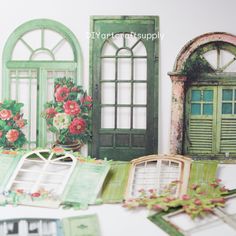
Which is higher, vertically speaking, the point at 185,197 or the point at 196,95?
the point at 196,95

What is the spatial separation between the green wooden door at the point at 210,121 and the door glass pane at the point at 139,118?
487 millimetres

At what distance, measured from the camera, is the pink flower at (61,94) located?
14.7ft

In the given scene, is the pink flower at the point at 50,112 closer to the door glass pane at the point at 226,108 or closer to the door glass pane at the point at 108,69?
the door glass pane at the point at 108,69

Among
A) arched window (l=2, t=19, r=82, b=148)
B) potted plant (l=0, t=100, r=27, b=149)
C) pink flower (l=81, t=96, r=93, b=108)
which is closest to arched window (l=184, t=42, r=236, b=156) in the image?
pink flower (l=81, t=96, r=93, b=108)

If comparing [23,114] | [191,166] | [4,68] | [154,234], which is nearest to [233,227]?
[154,234]

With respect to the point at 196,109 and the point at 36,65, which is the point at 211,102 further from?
the point at 36,65

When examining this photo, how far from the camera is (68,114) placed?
4.45 meters

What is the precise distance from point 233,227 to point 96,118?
2.04 m

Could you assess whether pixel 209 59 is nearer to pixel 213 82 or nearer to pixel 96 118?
pixel 213 82

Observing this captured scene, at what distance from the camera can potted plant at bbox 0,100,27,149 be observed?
14.7ft

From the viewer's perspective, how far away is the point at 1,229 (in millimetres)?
3127

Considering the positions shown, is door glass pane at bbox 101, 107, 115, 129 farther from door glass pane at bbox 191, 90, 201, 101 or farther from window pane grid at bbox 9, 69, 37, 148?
door glass pane at bbox 191, 90, 201, 101

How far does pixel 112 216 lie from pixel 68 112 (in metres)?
1.46

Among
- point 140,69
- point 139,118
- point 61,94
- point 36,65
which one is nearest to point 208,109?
point 139,118
